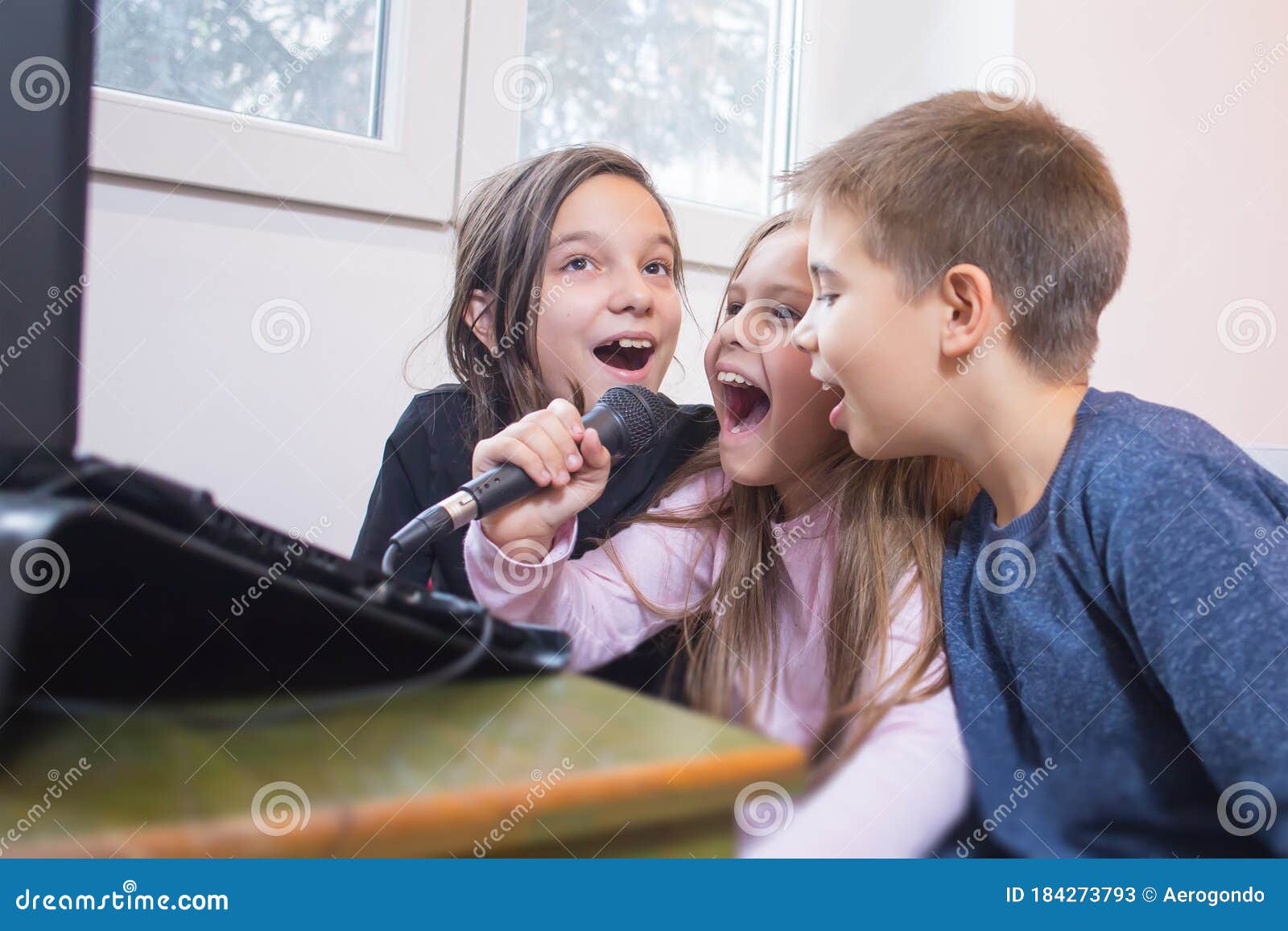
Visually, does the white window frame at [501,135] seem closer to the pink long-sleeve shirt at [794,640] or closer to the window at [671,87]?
the window at [671,87]

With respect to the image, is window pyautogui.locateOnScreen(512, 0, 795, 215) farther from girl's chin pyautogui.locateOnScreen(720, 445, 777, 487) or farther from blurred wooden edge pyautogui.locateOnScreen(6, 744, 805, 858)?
blurred wooden edge pyautogui.locateOnScreen(6, 744, 805, 858)

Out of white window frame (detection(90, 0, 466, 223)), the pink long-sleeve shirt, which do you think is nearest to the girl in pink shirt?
the pink long-sleeve shirt

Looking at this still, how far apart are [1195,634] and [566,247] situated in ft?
1.70

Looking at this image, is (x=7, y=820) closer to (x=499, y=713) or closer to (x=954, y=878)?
(x=499, y=713)

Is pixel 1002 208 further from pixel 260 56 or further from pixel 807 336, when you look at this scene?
pixel 260 56

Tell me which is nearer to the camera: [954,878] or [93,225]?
[954,878]

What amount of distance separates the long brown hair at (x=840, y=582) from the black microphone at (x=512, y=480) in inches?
3.0

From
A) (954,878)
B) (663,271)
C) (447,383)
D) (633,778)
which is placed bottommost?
(954,878)

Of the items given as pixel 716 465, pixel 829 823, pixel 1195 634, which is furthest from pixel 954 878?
pixel 716 465

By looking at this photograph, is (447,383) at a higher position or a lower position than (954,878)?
higher

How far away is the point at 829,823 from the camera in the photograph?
592 millimetres

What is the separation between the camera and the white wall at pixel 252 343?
2.43 ft

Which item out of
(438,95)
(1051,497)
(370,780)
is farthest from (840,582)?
(438,95)

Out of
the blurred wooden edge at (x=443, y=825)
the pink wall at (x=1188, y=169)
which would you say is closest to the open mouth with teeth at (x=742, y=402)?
the blurred wooden edge at (x=443, y=825)
